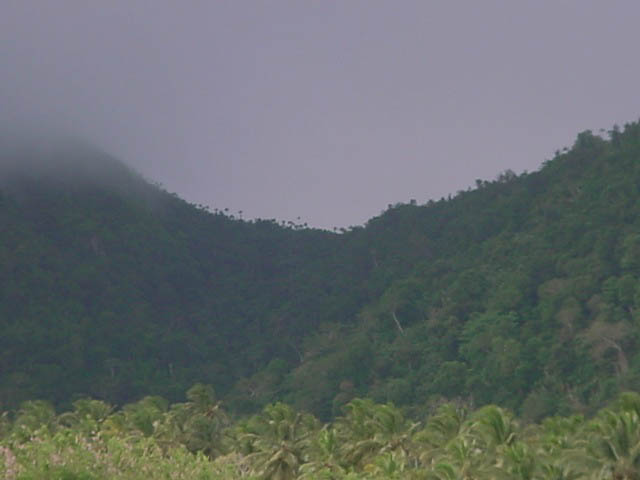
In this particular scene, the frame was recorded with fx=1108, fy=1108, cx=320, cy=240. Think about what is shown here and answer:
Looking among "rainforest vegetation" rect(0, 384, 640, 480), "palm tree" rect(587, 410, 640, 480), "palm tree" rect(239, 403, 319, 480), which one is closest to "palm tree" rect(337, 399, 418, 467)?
"rainforest vegetation" rect(0, 384, 640, 480)

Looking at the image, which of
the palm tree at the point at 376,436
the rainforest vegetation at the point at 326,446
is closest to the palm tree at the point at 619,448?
the rainforest vegetation at the point at 326,446

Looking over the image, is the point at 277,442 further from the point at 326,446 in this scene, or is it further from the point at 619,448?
the point at 619,448

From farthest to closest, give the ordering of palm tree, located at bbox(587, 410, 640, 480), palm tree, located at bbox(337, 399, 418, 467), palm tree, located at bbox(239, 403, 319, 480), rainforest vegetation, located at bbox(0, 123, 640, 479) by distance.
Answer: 1. palm tree, located at bbox(239, 403, 319, 480)
2. palm tree, located at bbox(337, 399, 418, 467)
3. rainforest vegetation, located at bbox(0, 123, 640, 479)
4. palm tree, located at bbox(587, 410, 640, 480)

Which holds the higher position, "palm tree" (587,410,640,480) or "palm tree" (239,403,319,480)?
"palm tree" (239,403,319,480)

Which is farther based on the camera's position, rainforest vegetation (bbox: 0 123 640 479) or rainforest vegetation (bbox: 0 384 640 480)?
rainforest vegetation (bbox: 0 123 640 479)

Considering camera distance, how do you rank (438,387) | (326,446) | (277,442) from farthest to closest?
(438,387) < (277,442) < (326,446)

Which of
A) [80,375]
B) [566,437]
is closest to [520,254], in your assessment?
[80,375]

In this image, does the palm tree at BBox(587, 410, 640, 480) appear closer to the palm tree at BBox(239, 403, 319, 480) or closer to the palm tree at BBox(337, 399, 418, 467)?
the palm tree at BBox(337, 399, 418, 467)

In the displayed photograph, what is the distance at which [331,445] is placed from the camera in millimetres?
75875

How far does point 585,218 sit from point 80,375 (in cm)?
9093

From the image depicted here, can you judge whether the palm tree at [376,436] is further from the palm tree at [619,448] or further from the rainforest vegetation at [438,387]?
the palm tree at [619,448]

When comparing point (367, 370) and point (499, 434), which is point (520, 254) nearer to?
point (367, 370)

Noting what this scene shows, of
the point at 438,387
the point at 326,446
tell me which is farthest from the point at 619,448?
the point at 438,387

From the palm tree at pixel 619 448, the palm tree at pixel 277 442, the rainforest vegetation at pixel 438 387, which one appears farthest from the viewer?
the palm tree at pixel 277 442
